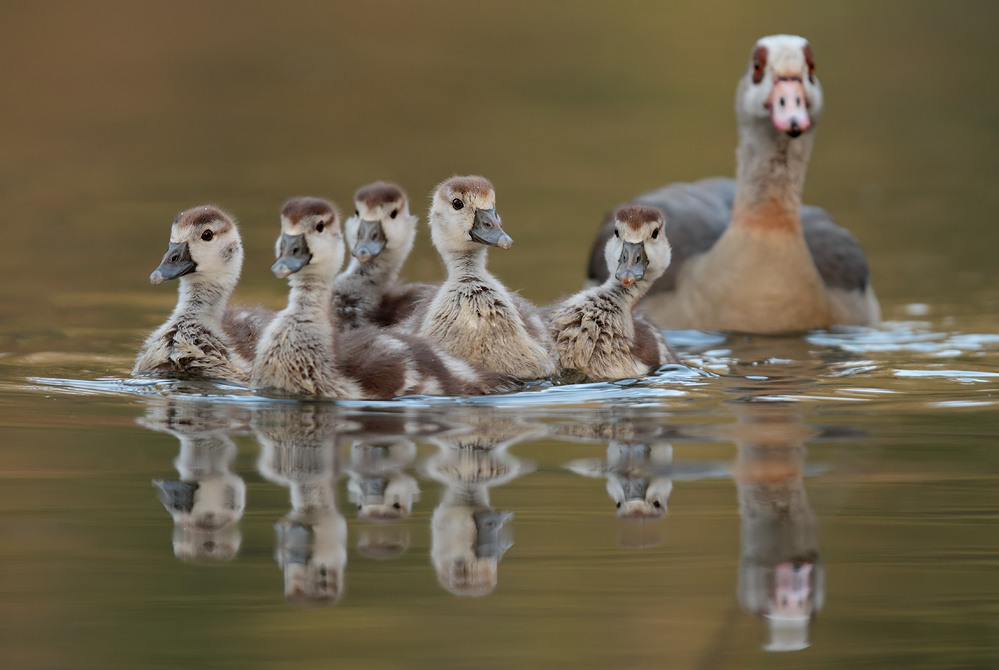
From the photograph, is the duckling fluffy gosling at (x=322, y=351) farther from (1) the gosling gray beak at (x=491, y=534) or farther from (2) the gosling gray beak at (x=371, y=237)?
(1) the gosling gray beak at (x=491, y=534)

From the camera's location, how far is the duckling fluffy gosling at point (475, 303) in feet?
24.3

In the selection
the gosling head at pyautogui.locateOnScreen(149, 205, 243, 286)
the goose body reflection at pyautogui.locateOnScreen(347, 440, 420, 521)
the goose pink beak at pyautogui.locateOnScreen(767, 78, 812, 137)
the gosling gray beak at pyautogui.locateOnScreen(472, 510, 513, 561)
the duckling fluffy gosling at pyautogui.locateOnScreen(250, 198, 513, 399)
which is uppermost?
the goose pink beak at pyautogui.locateOnScreen(767, 78, 812, 137)

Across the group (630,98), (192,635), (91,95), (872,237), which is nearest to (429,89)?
(630,98)

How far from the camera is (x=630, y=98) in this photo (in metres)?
18.6

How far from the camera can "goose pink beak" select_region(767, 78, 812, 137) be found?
9.34m

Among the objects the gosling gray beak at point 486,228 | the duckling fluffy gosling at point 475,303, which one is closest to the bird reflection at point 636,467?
the duckling fluffy gosling at point 475,303

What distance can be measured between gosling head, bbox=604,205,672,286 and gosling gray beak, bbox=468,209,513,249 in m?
0.58

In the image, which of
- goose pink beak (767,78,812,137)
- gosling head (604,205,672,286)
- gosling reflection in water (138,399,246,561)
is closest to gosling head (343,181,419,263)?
gosling head (604,205,672,286)

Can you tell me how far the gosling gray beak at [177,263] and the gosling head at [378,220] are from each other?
2.45 feet

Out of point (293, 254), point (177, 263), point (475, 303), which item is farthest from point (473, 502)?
point (177, 263)

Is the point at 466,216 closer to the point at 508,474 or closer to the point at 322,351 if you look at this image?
the point at 322,351

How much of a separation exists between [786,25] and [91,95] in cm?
858

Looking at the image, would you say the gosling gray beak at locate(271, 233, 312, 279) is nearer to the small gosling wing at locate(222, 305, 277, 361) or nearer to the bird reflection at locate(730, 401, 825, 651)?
the small gosling wing at locate(222, 305, 277, 361)

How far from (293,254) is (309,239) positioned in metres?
0.10
